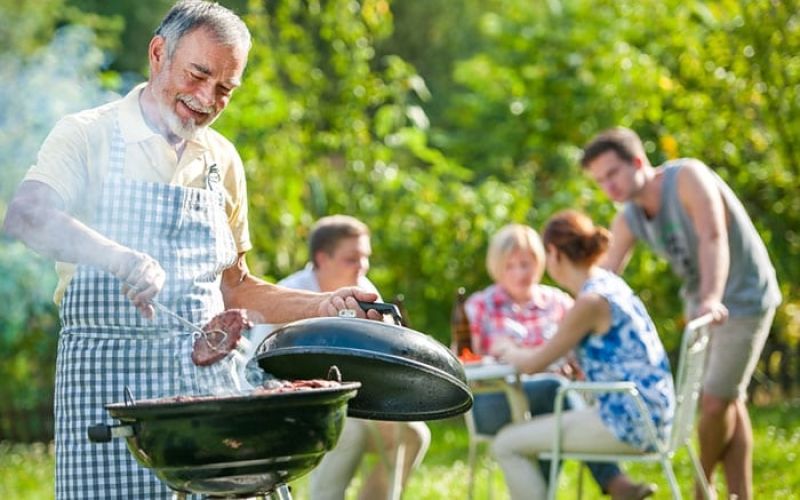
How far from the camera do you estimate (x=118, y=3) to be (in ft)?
61.1

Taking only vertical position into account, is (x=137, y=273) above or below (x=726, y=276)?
above

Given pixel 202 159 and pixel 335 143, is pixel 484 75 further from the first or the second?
pixel 202 159

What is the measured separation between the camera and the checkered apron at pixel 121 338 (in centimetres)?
303

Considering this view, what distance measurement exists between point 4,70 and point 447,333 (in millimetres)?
5785

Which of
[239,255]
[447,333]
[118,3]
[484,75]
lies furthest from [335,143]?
[118,3]

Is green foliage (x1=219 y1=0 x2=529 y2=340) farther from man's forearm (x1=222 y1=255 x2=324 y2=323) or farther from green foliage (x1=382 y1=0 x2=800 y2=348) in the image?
man's forearm (x1=222 y1=255 x2=324 y2=323)

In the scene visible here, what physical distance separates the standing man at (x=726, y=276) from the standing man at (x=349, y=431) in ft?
3.58

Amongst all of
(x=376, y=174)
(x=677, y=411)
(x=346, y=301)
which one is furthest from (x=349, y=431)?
(x=376, y=174)

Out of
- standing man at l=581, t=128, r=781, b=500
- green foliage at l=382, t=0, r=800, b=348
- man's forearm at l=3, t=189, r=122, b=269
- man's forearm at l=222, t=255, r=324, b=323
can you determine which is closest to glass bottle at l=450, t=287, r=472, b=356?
standing man at l=581, t=128, r=781, b=500

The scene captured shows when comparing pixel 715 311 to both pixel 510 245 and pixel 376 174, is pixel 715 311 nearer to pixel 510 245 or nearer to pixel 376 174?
pixel 510 245

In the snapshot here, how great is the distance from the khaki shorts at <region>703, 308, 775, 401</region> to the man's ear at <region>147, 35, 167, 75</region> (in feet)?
10.8

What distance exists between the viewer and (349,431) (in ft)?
18.0

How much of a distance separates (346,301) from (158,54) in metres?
0.75

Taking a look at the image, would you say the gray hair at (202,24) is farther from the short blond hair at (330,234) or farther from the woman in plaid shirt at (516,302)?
the woman in plaid shirt at (516,302)
